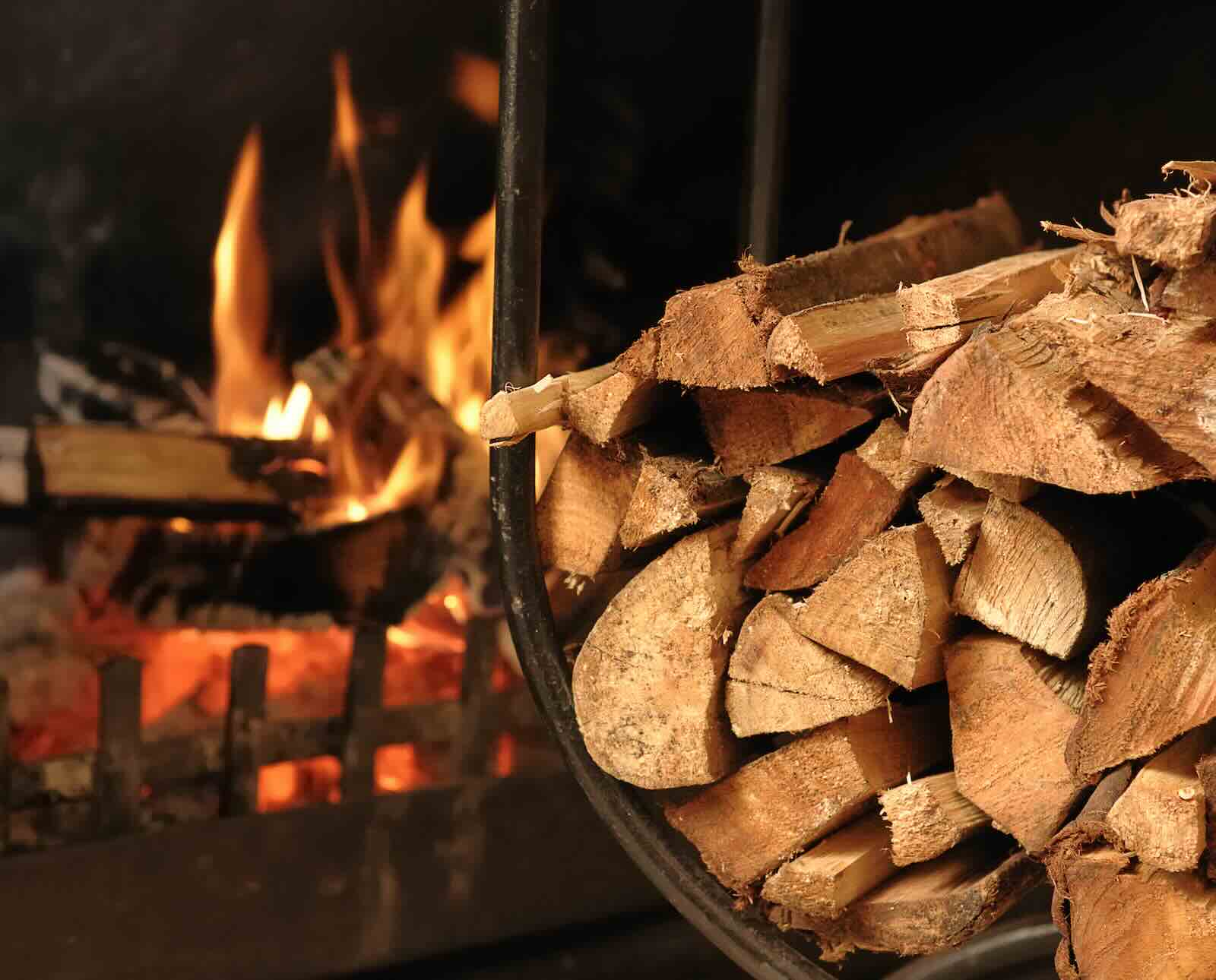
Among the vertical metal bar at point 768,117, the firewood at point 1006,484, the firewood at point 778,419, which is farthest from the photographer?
the vertical metal bar at point 768,117

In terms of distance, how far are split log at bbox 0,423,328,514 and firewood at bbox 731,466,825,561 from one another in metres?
0.90

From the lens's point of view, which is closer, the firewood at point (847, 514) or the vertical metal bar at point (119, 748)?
the firewood at point (847, 514)

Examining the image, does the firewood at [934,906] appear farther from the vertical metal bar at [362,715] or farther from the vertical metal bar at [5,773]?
the vertical metal bar at [5,773]

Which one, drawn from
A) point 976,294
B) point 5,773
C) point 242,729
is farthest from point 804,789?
point 5,773

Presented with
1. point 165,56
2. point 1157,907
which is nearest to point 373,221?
point 165,56

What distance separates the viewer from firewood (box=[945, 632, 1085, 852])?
950mm

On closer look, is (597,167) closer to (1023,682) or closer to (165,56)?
(165,56)

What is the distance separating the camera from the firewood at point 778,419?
1.00 metres

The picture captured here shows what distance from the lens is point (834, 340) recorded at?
96 centimetres

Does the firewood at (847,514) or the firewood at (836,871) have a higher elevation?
the firewood at (847,514)

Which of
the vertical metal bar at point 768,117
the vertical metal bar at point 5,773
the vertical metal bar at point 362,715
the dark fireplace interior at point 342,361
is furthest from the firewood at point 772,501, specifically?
the vertical metal bar at point 5,773

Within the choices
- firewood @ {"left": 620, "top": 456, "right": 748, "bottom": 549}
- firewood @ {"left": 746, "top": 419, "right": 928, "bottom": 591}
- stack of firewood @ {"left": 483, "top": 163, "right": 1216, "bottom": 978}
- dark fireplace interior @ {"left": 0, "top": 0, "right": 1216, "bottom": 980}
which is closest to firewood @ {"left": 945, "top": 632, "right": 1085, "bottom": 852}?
stack of firewood @ {"left": 483, "top": 163, "right": 1216, "bottom": 978}

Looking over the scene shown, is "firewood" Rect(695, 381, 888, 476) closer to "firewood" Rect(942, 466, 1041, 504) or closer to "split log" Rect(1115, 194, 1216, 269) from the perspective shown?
"firewood" Rect(942, 466, 1041, 504)

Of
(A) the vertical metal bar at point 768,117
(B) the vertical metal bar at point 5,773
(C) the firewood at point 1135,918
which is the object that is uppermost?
(A) the vertical metal bar at point 768,117
